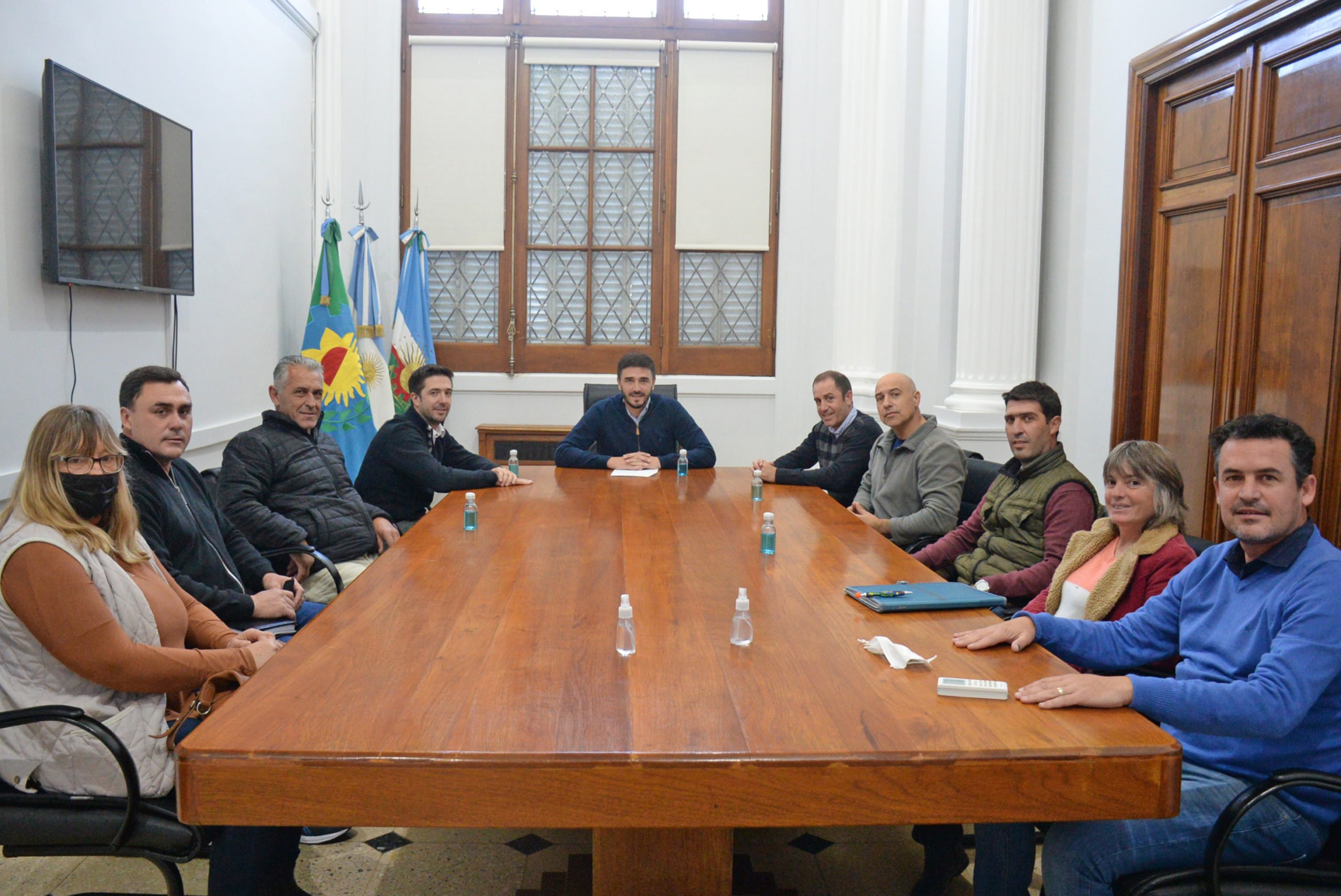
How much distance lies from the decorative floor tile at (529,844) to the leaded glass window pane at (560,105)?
5273mm

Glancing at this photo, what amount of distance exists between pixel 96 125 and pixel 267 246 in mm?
2050

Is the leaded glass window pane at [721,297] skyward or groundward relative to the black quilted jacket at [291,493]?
skyward

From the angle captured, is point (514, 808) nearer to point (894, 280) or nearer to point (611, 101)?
point (894, 280)

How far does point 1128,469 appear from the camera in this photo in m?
2.37

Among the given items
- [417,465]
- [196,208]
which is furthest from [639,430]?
[196,208]

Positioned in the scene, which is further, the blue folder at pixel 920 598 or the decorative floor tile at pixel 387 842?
the decorative floor tile at pixel 387 842

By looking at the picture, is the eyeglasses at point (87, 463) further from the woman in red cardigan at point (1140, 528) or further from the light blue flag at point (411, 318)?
the light blue flag at point (411, 318)

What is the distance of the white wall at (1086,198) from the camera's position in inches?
163

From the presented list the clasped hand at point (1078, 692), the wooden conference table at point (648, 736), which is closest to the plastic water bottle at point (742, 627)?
the wooden conference table at point (648, 736)

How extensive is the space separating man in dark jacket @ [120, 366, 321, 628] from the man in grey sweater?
84.7 inches

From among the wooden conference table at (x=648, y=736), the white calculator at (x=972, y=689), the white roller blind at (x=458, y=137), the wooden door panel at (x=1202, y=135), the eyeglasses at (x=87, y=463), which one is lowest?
the wooden conference table at (x=648, y=736)

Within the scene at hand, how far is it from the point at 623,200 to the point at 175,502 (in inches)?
191

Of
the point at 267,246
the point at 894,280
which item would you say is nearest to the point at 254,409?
the point at 267,246

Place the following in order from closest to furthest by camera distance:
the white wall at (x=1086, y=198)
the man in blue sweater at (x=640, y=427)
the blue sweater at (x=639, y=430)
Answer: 1. the white wall at (x=1086, y=198)
2. the man in blue sweater at (x=640, y=427)
3. the blue sweater at (x=639, y=430)
